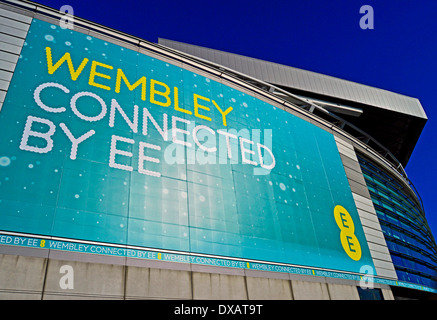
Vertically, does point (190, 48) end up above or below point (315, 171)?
above

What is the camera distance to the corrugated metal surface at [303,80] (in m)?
28.5

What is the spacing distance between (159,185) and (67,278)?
5.01 metres

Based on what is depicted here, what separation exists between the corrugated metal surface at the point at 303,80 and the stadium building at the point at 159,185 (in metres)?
7.66

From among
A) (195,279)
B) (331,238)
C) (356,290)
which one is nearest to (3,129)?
(195,279)

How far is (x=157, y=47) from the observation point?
60.6 ft

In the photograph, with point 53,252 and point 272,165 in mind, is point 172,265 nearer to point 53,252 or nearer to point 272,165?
point 53,252

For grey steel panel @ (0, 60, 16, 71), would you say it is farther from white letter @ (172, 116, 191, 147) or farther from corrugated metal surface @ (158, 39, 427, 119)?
corrugated metal surface @ (158, 39, 427, 119)

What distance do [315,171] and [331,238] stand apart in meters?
4.32

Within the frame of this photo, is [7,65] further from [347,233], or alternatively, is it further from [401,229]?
[401,229]

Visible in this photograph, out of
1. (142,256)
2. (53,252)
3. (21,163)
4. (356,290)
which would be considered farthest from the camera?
(356,290)

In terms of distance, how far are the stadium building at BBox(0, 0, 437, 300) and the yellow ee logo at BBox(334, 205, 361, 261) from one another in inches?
4.1

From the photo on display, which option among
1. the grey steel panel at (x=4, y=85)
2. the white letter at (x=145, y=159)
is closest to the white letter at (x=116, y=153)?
the white letter at (x=145, y=159)

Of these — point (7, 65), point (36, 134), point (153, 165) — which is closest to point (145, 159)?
point (153, 165)

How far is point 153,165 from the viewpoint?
1444 cm
